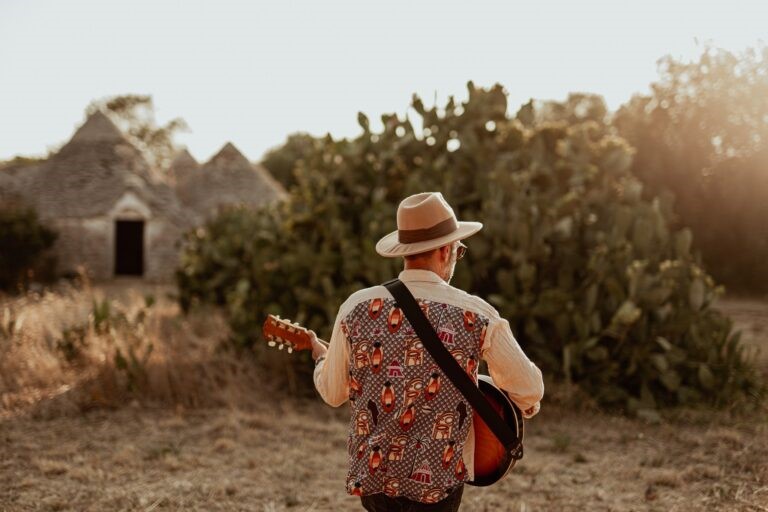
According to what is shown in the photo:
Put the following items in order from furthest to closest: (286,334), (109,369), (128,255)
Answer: (128,255) → (109,369) → (286,334)

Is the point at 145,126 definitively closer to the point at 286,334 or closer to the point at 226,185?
the point at 226,185

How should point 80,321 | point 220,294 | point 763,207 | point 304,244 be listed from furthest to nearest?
point 763,207 < point 220,294 < point 80,321 < point 304,244

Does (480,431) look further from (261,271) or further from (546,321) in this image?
(261,271)

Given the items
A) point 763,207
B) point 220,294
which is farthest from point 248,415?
point 763,207

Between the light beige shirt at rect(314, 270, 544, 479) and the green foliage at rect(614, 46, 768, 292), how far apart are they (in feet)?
49.6

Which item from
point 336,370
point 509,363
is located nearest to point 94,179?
point 336,370

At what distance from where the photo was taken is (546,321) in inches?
274

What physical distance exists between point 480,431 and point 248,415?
4333 mm

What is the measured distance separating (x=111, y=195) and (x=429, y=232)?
22.1 metres

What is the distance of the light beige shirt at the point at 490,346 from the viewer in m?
2.43

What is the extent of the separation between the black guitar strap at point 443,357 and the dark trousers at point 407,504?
289mm

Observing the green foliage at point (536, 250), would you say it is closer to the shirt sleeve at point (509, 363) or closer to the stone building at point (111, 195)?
the shirt sleeve at point (509, 363)

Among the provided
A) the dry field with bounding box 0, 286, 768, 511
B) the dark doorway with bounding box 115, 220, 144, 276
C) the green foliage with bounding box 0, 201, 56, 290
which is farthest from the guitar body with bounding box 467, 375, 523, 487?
the dark doorway with bounding box 115, 220, 144, 276

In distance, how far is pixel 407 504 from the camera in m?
2.53
